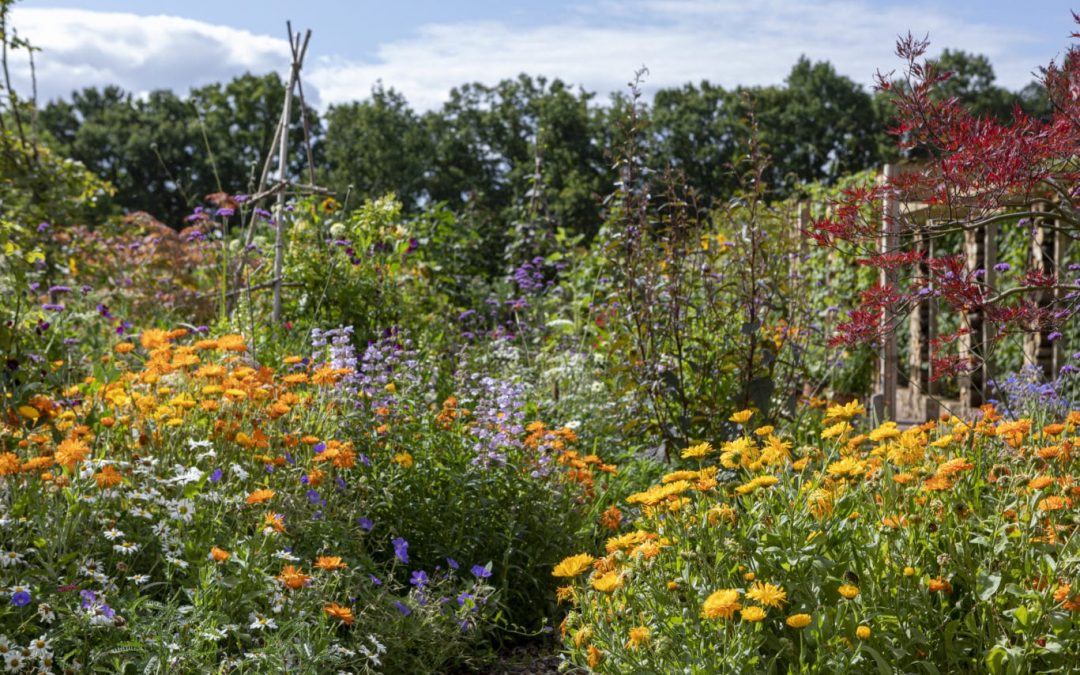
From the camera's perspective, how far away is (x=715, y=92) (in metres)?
31.7

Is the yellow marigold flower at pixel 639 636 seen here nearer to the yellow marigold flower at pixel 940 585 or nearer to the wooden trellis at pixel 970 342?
the yellow marigold flower at pixel 940 585

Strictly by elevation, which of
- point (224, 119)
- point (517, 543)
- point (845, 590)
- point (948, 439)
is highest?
point (224, 119)

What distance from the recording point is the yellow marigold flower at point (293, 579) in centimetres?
249

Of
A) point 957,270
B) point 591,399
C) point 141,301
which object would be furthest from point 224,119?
point 957,270

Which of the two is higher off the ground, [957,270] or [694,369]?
[957,270]

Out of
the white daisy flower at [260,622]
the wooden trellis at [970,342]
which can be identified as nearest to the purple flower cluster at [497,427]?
the white daisy flower at [260,622]

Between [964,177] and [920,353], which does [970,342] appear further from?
[964,177]

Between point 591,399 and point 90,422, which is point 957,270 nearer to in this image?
point 591,399

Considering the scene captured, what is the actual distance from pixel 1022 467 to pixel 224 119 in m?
31.3

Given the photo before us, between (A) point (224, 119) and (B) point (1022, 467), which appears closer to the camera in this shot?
(B) point (1022, 467)

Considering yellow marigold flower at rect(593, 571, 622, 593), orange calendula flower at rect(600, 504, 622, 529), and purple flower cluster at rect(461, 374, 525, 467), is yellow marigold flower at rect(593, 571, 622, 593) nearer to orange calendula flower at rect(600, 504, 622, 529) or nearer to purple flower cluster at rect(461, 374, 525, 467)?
orange calendula flower at rect(600, 504, 622, 529)

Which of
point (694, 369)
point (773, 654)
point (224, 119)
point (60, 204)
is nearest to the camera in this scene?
point (773, 654)

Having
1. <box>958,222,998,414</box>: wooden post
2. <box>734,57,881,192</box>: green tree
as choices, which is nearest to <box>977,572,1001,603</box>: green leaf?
<box>958,222,998,414</box>: wooden post

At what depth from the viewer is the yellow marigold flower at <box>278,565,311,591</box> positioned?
2.49 meters
